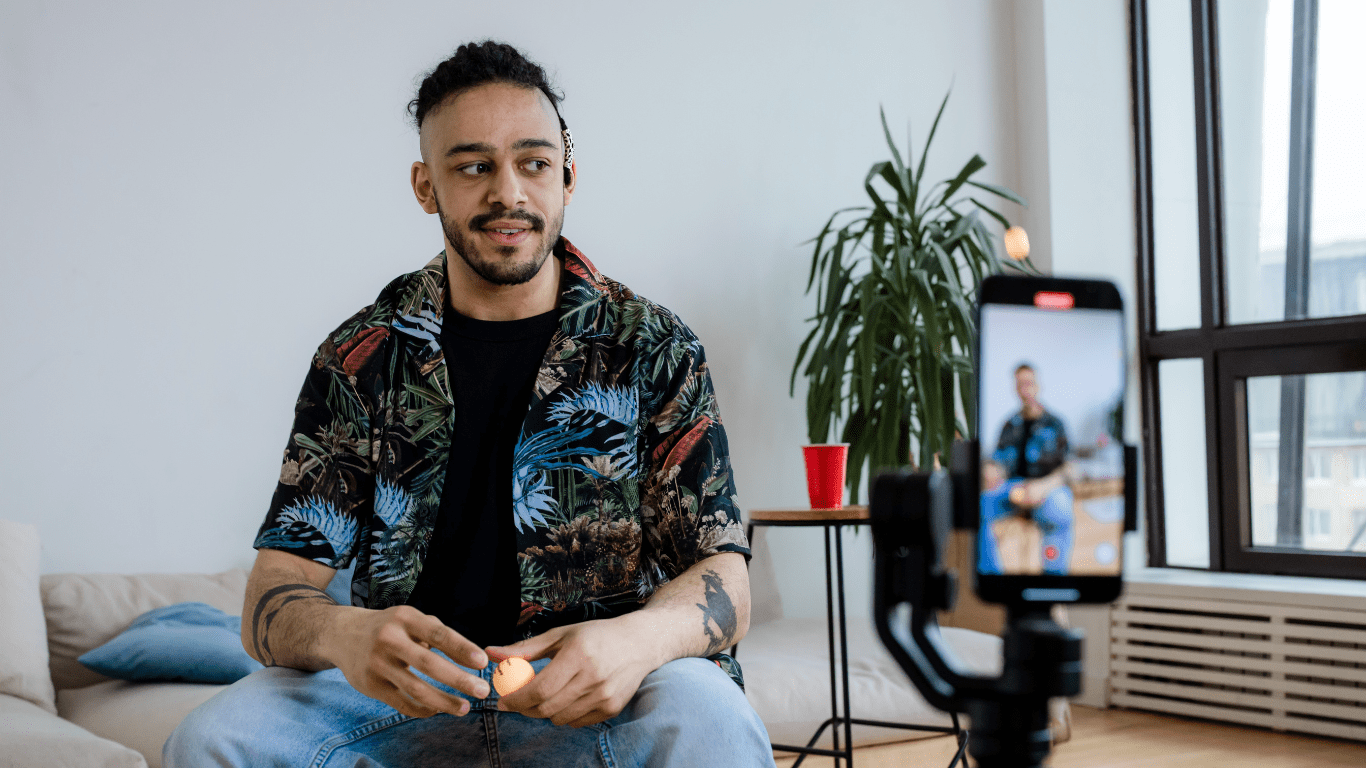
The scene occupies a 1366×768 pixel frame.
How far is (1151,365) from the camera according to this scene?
3611mm

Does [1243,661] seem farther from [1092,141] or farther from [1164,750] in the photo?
[1092,141]

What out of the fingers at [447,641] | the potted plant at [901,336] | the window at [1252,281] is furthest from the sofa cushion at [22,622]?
the window at [1252,281]

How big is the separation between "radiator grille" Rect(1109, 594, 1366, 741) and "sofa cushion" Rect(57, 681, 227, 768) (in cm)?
261

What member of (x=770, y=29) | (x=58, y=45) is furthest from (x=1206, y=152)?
(x=58, y=45)

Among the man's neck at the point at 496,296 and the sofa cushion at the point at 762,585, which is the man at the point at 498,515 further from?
the sofa cushion at the point at 762,585

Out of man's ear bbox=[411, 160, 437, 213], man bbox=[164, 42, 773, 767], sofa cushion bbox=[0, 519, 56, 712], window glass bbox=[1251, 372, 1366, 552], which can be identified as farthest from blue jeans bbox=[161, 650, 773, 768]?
window glass bbox=[1251, 372, 1366, 552]

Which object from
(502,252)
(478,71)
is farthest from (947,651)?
(478,71)

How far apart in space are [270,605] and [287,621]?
47 millimetres

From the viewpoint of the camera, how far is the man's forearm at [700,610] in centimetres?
104

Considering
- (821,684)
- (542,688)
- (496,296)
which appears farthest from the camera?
(821,684)

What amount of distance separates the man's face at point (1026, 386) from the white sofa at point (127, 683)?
134 centimetres

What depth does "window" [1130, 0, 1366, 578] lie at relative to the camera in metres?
→ 3.18

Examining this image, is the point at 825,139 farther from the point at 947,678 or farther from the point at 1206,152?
the point at 947,678

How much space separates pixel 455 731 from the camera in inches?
41.2
